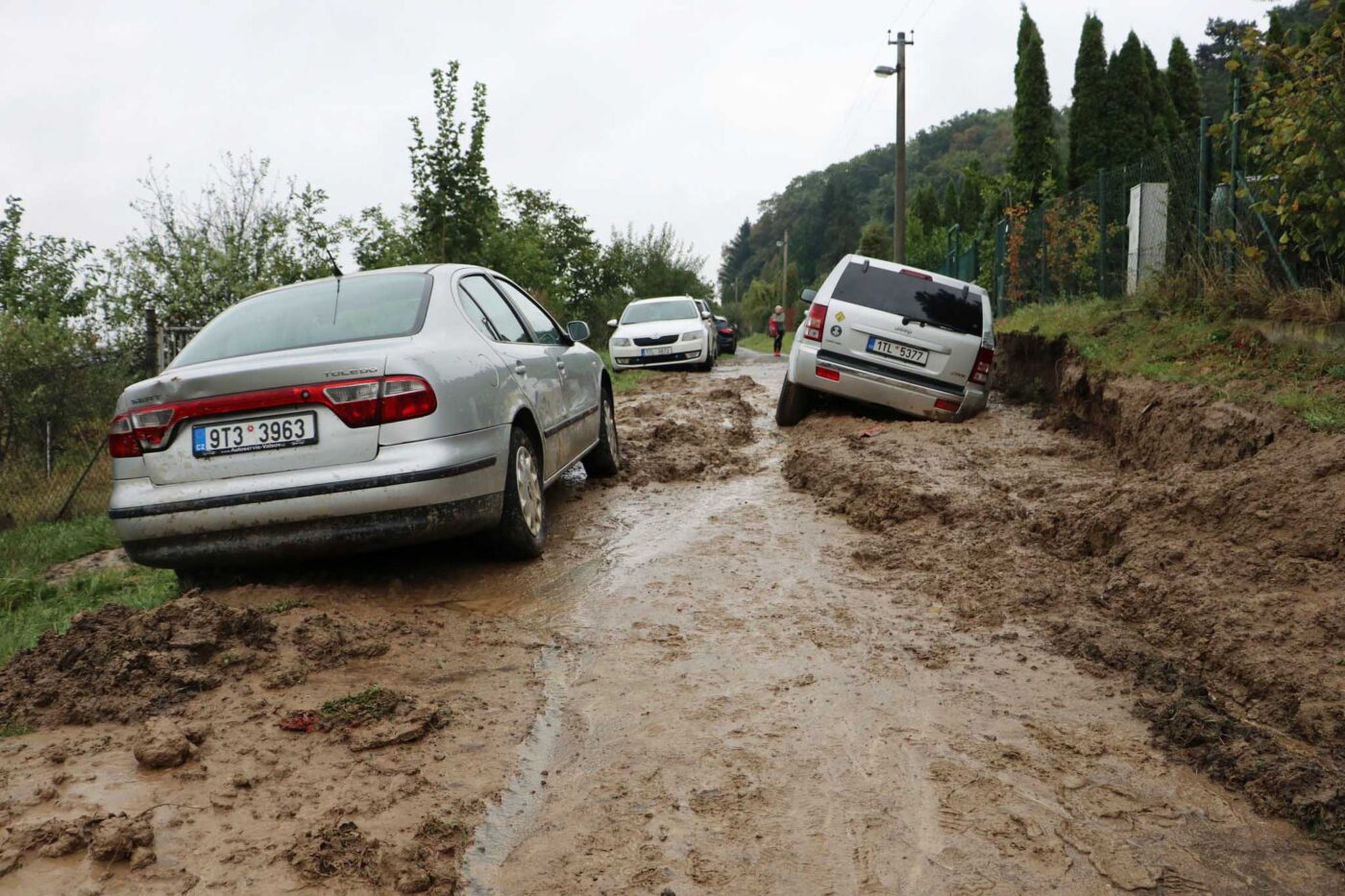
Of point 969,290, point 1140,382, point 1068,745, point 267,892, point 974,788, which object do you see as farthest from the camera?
point 969,290

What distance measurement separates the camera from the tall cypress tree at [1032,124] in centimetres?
3881

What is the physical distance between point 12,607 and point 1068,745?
5.53m

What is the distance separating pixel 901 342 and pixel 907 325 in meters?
0.18

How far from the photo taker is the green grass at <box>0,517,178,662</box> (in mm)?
5117

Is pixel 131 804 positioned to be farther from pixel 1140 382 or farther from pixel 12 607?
pixel 1140 382

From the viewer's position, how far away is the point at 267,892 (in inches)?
99.6

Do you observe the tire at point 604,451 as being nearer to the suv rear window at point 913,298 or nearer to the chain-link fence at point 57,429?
the suv rear window at point 913,298

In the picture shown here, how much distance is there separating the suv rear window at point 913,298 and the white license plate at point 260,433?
6.91 meters

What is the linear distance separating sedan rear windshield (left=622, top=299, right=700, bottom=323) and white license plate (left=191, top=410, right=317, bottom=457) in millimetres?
17719

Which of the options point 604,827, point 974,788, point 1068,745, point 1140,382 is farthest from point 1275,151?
point 604,827

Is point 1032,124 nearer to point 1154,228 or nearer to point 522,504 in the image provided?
point 1154,228

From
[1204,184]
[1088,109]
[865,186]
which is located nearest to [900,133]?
[1088,109]

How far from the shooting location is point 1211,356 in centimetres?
862

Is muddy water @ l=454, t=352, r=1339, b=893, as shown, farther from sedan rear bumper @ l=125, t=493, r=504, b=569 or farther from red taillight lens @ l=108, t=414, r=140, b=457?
red taillight lens @ l=108, t=414, r=140, b=457
